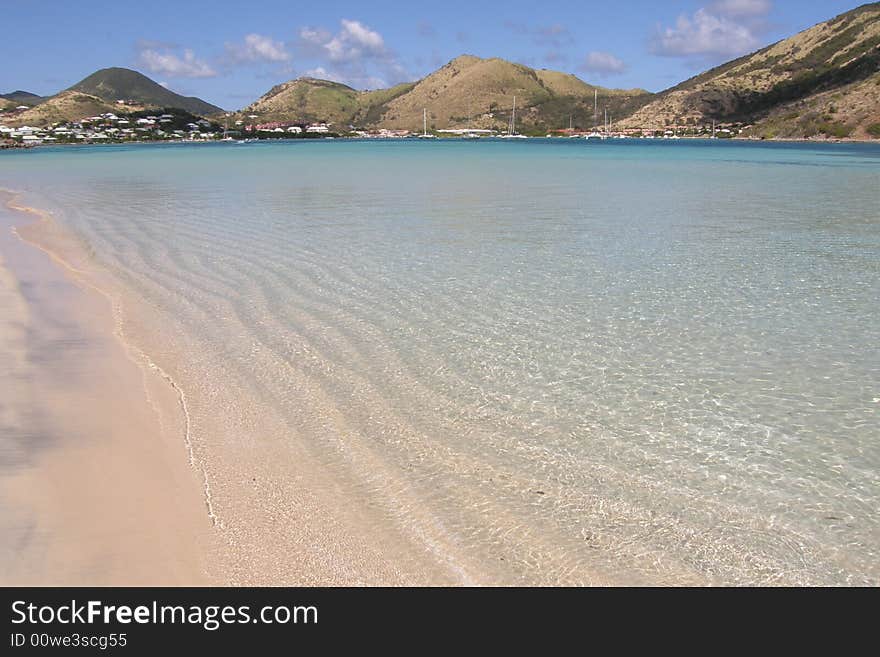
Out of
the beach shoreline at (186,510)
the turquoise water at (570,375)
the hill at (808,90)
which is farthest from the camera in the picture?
the hill at (808,90)

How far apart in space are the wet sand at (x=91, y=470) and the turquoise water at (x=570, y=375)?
0.77 meters

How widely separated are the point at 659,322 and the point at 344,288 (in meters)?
5.22

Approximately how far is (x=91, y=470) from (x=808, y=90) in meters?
183

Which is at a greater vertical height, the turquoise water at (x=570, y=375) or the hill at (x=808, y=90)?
the hill at (x=808, y=90)

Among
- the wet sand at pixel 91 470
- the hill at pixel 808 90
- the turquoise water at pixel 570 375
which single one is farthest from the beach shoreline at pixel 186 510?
the hill at pixel 808 90

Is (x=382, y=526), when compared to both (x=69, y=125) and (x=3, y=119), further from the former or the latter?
(x=3, y=119)

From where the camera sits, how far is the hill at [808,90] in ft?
420

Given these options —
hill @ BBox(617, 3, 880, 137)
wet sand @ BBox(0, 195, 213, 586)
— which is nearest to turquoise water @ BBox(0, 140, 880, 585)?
wet sand @ BBox(0, 195, 213, 586)

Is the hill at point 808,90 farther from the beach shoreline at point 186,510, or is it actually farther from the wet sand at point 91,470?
the beach shoreline at point 186,510

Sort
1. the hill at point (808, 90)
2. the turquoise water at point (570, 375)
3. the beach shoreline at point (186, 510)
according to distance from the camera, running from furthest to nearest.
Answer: the hill at point (808, 90), the turquoise water at point (570, 375), the beach shoreline at point (186, 510)
